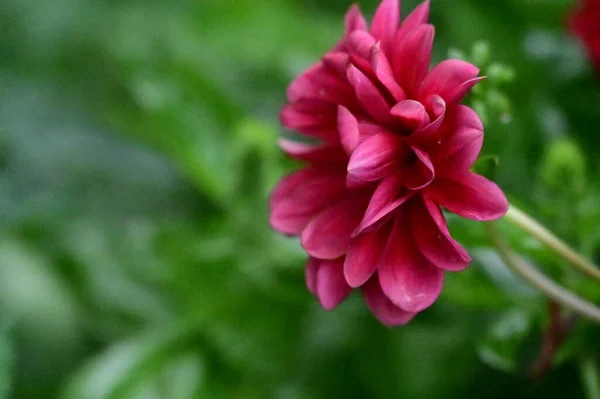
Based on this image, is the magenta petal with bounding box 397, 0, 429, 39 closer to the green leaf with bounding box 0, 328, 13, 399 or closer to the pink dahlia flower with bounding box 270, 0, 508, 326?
the pink dahlia flower with bounding box 270, 0, 508, 326

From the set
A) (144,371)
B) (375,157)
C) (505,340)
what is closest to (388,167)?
(375,157)

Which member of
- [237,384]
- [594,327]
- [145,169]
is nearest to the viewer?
[594,327]

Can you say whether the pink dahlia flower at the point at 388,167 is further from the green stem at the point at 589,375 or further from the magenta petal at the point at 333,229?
the green stem at the point at 589,375

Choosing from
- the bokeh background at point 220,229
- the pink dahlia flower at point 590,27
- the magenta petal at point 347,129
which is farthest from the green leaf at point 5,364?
the pink dahlia flower at point 590,27

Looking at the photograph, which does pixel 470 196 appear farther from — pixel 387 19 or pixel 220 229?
pixel 220 229

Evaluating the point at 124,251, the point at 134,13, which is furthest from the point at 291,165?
the point at 134,13

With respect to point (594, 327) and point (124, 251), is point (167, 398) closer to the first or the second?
point (124, 251)

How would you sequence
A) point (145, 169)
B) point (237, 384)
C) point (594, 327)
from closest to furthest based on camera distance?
point (594, 327) < point (237, 384) < point (145, 169)
